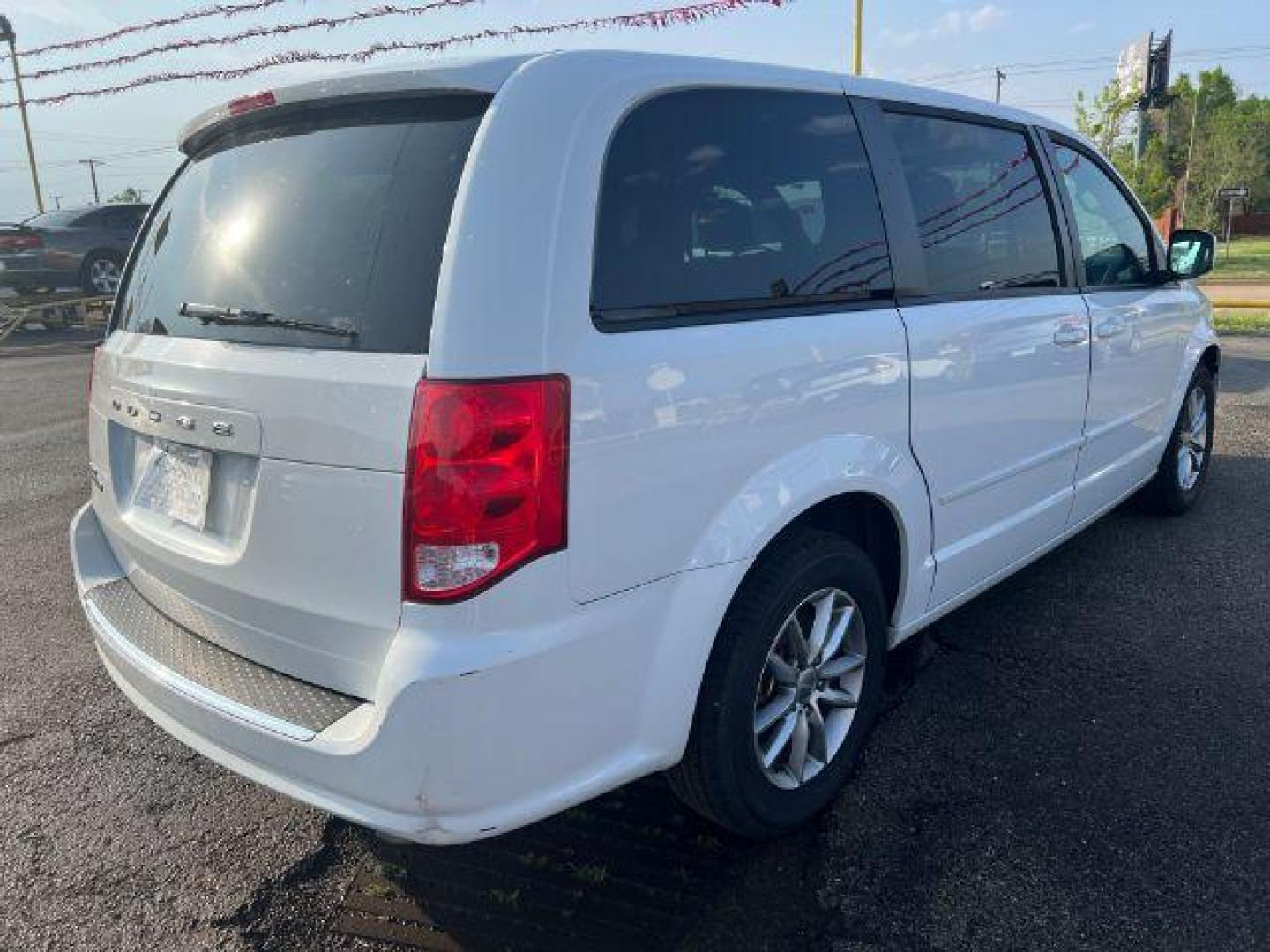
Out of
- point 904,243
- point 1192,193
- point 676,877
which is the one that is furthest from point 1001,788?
point 1192,193

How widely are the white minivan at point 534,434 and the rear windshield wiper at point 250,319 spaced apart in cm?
1

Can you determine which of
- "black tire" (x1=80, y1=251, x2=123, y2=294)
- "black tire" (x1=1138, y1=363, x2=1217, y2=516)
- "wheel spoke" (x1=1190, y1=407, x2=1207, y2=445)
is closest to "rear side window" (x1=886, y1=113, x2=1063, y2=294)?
"black tire" (x1=1138, y1=363, x2=1217, y2=516)

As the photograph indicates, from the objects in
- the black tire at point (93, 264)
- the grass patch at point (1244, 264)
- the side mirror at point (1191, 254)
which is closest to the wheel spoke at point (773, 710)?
the side mirror at point (1191, 254)

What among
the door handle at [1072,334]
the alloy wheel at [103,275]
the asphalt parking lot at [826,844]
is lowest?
the asphalt parking lot at [826,844]

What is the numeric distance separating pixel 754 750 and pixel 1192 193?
5292cm

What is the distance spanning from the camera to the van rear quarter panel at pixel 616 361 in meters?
1.79

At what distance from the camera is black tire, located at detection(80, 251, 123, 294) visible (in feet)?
49.6

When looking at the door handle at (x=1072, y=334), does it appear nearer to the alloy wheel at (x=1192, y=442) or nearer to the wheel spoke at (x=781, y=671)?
the wheel spoke at (x=781, y=671)

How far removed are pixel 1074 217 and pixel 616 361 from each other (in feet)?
8.31

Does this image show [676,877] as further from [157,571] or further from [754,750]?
[157,571]

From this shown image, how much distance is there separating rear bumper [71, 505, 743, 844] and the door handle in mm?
1827

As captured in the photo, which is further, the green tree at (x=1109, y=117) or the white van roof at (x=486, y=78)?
the green tree at (x=1109, y=117)

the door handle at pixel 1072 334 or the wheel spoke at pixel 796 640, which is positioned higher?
the door handle at pixel 1072 334

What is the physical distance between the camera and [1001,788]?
105 inches
